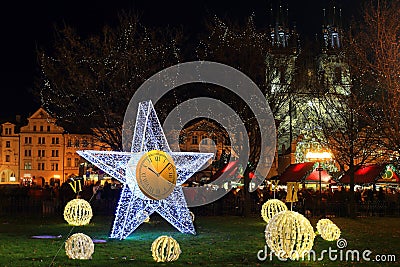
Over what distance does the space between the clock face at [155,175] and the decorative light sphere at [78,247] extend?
4.13 meters

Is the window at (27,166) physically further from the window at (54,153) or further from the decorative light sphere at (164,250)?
the decorative light sphere at (164,250)

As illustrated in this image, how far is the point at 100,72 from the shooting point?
96.6 feet

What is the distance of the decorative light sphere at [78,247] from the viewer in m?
14.1

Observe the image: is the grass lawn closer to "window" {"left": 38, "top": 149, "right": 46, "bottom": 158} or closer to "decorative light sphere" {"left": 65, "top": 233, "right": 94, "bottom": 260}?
"decorative light sphere" {"left": 65, "top": 233, "right": 94, "bottom": 260}

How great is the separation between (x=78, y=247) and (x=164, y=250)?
1.99m

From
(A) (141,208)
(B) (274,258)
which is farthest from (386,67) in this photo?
(A) (141,208)

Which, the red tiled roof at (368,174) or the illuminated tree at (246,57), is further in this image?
the red tiled roof at (368,174)

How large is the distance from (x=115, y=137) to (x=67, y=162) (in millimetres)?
54771

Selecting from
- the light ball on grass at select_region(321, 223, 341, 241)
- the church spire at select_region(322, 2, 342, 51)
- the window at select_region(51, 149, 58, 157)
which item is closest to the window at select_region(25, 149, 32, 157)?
the window at select_region(51, 149, 58, 157)

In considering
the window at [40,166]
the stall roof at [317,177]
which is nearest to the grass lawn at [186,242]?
the stall roof at [317,177]

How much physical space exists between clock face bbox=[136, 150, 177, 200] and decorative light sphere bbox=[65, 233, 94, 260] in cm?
413

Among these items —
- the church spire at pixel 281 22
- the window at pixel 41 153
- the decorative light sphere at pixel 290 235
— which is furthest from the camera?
the window at pixel 41 153

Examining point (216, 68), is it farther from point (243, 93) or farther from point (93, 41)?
point (93, 41)

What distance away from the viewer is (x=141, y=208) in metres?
18.9
